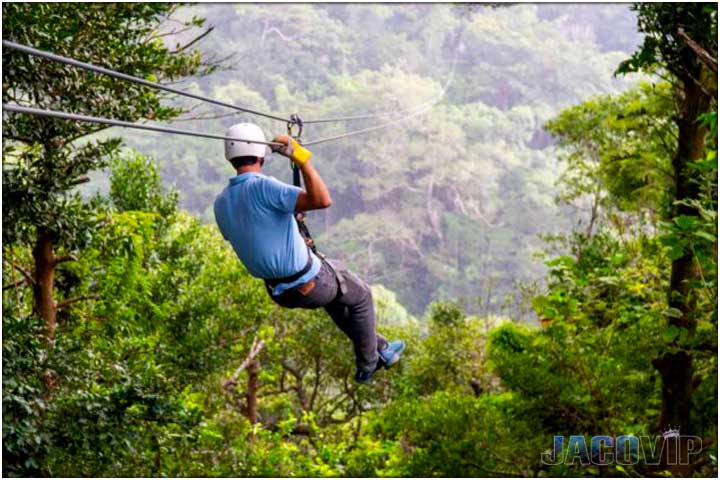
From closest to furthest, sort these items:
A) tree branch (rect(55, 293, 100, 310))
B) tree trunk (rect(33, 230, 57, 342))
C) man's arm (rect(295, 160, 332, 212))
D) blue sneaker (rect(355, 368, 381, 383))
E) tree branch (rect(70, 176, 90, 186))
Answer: man's arm (rect(295, 160, 332, 212))
blue sneaker (rect(355, 368, 381, 383))
tree branch (rect(70, 176, 90, 186))
tree trunk (rect(33, 230, 57, 342))
tree branch (rect(55, 293, 100, 310))

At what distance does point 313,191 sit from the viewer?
2932 millimetres

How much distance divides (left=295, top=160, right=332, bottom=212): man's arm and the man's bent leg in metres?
0.53

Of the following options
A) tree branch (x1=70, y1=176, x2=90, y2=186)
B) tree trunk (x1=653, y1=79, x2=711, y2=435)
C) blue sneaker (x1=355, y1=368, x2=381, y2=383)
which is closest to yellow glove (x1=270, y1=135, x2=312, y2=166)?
blue sneaker (x1=355, y1=368, x2=381, y2=383)

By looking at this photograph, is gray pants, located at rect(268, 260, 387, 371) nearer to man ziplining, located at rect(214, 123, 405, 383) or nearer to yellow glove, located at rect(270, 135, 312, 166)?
man ziplining, located at rect(214, 123, 405, 383)

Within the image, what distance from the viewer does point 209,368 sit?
9.03 meters

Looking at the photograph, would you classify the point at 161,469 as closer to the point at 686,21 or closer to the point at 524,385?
the point at 524,385

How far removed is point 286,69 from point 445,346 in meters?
23.8

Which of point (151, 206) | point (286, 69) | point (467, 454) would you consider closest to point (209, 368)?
point (151, 206)

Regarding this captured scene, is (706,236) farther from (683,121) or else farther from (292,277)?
(683,121)

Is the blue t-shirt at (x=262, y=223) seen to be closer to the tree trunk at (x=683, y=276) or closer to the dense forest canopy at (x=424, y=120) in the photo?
the tree trunk at (x=683, y=276)

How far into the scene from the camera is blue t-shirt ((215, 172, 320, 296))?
3029 millimetres

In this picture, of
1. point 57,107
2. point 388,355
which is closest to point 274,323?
point 57,107

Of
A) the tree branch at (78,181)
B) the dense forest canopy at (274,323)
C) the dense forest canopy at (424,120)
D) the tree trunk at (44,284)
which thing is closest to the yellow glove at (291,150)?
the dense forest canopy at (274,323)

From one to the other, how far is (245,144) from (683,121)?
303cm
